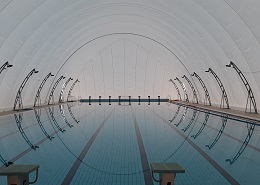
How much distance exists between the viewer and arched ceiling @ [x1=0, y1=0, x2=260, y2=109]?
43.0 feet

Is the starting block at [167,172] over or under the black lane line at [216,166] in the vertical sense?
over

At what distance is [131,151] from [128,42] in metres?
24.9

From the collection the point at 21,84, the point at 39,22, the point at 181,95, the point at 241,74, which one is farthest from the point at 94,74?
the point at 241,74

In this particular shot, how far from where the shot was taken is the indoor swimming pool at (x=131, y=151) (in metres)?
5.55

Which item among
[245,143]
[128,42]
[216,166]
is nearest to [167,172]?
[216,166]

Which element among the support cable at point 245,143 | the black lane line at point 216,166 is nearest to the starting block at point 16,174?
the black lane line at point 216,166

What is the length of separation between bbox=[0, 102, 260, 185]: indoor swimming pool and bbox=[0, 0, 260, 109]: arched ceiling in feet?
13.6

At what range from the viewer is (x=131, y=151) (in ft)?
25.8

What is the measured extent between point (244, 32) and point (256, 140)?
538 cm

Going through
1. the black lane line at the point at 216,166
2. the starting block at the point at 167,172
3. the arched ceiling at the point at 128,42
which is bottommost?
the black lane line at the point at 216,166

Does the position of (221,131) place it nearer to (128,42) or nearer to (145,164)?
(145,164)

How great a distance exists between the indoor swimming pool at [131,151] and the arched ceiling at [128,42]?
164 inches

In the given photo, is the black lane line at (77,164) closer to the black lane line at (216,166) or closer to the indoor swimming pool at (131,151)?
the indoor swimming pool at (131,151)

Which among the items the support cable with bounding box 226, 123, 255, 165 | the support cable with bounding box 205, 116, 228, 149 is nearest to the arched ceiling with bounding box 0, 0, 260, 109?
the support cable with bounding box 205, 116, 228, 149
